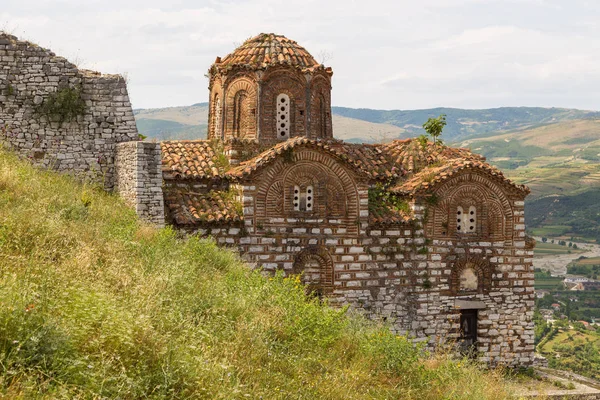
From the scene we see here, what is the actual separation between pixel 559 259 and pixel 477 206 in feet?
333

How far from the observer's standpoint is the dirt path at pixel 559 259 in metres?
103

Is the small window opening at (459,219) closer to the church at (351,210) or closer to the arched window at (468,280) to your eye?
the church at (351,210)

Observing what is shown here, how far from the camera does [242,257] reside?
50.4 feet

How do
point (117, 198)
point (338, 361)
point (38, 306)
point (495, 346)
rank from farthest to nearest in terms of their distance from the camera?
point (495, 346) < point (117, 198) < point (338, 361) < point (38, 306)

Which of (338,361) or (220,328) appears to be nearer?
(220,328)

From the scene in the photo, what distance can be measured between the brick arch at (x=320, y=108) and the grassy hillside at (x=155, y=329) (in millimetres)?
7221

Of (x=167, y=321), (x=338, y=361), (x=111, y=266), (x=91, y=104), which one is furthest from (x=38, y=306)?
(x=91, y=104)

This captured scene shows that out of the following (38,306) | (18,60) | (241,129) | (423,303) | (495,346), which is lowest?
(495,346)

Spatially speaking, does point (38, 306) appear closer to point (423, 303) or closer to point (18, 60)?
point (18, 60)

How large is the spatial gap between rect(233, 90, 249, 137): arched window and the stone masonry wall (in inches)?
139

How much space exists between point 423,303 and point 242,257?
4.76m

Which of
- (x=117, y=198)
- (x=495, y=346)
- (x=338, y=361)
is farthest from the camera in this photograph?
(x=495, y=346)

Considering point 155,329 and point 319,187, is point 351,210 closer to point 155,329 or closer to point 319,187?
point 319,187

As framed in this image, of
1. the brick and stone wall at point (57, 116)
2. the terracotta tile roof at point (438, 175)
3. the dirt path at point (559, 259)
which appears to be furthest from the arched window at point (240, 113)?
the dirt path at point (559, 259)
